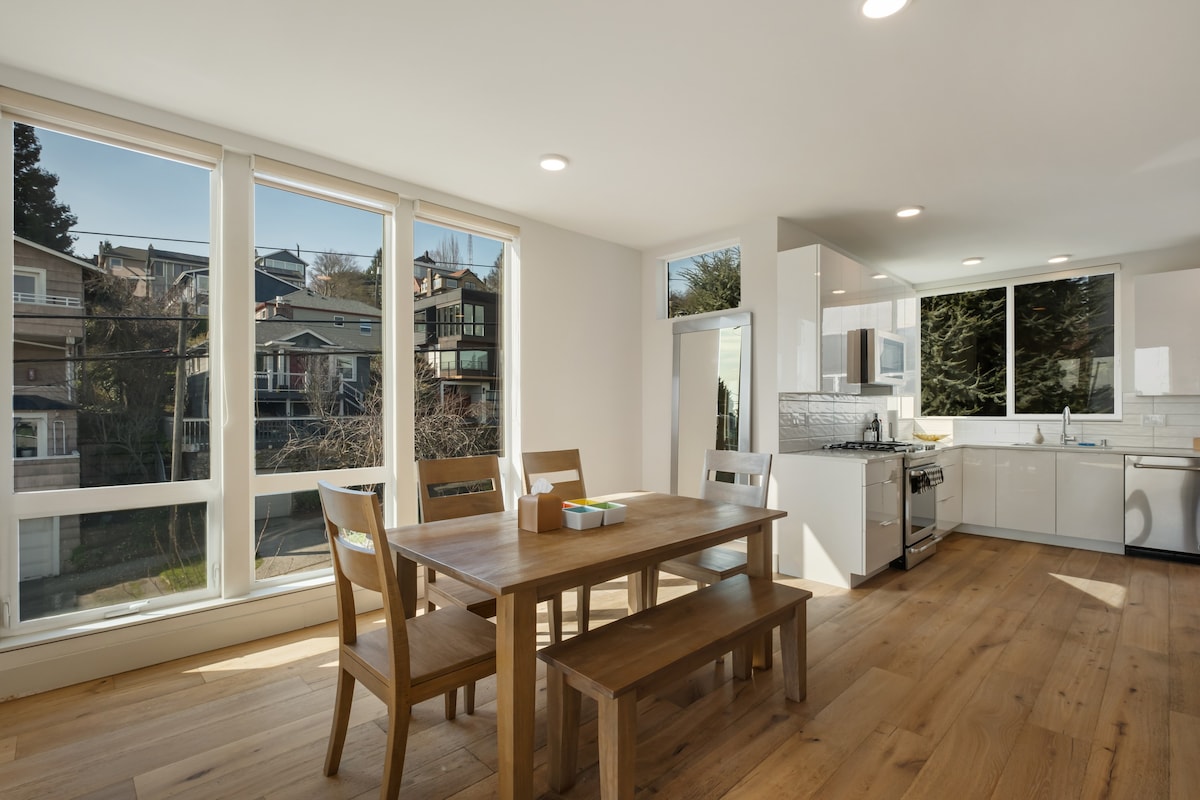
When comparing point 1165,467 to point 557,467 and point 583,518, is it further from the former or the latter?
point 583,518

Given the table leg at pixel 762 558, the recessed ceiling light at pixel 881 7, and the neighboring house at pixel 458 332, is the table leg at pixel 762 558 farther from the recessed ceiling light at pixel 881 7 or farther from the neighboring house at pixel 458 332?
the neighboring house at pixel 458 332

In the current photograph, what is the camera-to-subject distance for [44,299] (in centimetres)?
251

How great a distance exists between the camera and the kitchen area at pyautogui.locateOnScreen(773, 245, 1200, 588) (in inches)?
154

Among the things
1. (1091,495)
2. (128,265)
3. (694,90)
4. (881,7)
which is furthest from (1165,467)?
(128,265)

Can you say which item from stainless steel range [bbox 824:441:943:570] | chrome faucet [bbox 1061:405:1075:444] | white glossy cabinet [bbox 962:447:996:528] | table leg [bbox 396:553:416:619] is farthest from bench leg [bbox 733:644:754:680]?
chrome faucet [bbox 1061:405:1075:444]

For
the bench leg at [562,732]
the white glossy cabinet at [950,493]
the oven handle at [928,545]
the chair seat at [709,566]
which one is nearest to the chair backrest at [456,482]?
the chair seat at [709,566]

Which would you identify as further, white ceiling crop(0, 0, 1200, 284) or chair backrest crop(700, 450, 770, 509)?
chair backrest crop(700, 450, 770, 509)

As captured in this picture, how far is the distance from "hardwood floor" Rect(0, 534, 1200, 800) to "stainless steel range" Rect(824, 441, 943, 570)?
1053mm

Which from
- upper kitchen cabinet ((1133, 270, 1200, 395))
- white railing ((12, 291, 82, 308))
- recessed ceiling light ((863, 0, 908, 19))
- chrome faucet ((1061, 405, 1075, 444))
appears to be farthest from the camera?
chrome faucet ((1061, 405, 1075, 444))

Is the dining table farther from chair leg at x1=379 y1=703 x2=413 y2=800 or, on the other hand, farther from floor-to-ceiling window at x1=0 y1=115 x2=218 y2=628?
floor-to-ceiling window at x1=0 y1=115 x2=218 y2=628

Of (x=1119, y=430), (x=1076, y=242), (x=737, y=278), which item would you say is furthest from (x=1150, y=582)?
(x=737, y=278)

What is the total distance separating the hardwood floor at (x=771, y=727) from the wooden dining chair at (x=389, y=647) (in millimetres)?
319

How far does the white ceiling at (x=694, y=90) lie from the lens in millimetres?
2020

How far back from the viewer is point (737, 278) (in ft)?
14.7
